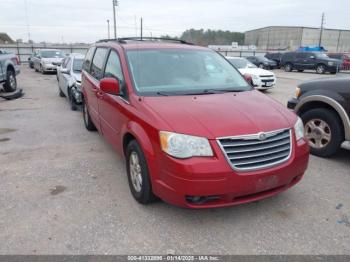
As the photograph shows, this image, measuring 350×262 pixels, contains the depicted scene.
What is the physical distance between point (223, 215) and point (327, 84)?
Answer: 292 cm

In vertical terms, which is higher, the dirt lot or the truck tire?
the truck tire

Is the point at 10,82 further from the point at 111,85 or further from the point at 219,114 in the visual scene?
the point at 219,114

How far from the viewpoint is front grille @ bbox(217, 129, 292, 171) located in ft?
8.85

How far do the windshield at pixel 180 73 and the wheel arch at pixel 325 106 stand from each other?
147 centimetres

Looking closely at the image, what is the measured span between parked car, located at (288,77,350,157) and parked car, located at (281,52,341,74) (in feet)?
66.1

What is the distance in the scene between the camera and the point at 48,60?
63.1 feet

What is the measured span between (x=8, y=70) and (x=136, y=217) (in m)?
10.1

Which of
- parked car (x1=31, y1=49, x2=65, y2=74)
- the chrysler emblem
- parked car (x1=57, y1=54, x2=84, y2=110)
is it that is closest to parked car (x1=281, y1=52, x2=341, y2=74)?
parked car (x1=31, y1=49, x2=65, y2=74)

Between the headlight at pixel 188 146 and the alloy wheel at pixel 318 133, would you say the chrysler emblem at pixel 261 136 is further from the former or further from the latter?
the alloy wheel at pixel 318 133

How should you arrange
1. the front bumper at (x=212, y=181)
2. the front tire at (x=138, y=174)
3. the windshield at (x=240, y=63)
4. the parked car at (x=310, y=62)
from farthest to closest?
the parked car at (x=310, y=62), the windshield at (x=240, y=63), the front tire at (x=138, y=174), the front bumper at (x=212, y=181)

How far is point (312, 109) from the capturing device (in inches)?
195

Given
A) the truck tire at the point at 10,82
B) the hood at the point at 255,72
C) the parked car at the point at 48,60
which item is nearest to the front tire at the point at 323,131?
the hood at the point at 255,72

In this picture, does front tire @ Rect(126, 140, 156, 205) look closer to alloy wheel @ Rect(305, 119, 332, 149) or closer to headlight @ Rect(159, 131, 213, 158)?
headlight @ Rect(159, 131, 213, 158)

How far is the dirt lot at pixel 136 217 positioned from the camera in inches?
107
